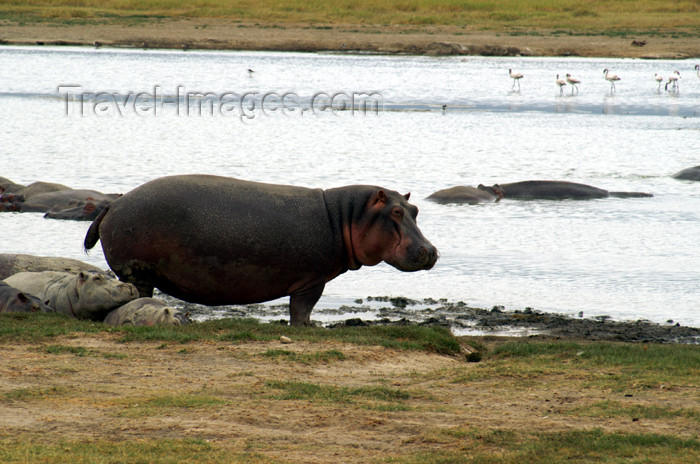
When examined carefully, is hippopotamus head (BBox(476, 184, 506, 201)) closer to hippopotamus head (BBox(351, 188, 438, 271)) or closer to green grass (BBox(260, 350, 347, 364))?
hippopotamus head (BBox(351, 188, 438, 271))

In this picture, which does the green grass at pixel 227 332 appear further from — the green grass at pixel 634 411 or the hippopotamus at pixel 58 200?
the hippopotamus at pixel 58 200

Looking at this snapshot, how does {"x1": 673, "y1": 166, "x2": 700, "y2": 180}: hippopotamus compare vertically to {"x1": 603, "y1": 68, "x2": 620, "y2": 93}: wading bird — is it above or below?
below

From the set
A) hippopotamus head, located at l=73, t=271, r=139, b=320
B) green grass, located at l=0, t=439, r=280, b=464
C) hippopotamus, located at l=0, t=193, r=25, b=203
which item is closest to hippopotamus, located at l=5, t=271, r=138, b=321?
hippopotamus head, located at l=73, t=271, r=139, b=320

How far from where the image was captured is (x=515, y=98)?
3509 centimetres

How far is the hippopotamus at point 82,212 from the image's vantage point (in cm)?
Answer: 1317

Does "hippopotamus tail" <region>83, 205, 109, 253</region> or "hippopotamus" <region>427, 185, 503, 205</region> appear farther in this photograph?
"hippopotamus" <region>427, 185, 503, 205</region>

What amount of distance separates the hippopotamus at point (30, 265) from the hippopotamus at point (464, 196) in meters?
7.60

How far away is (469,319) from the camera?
8.88 metres

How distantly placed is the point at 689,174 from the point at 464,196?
18.0 ft

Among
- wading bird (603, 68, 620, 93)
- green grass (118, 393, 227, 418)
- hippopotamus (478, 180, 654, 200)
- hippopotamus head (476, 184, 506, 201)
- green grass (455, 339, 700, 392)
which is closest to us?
green grass (118, 393, 227, 418)

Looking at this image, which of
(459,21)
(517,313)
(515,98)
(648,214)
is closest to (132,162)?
(648,214)

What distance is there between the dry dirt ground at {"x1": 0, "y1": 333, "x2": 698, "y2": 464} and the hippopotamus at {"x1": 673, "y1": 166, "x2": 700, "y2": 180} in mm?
13117

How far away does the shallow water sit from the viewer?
10.9 meters

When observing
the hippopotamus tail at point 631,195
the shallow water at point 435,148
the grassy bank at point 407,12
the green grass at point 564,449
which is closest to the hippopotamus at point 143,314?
the shallow water at point 435,148
